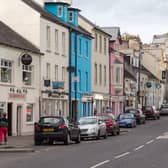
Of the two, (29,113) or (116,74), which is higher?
(116,74)

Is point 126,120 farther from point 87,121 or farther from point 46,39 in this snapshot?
point 87,121

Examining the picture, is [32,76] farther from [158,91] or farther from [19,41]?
[158,91]

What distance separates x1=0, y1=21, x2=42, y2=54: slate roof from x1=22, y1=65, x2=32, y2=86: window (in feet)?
4.16

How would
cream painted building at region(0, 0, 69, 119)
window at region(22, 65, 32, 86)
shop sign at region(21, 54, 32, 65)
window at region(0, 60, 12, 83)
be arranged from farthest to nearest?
1. cream painted building at region(0, 0, 69, 119)
2. window at region(22, 65, 32, 86)
3. shop sign at region(21, 54, 32, 65)
4. window at region(0, 60, 12, 83)

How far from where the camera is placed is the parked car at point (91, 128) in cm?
4079

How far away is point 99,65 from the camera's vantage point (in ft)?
233

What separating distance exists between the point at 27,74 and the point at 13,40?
279cm

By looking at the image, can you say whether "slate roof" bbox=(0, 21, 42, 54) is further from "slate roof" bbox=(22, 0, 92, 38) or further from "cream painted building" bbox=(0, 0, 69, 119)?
"slate roof" bbox=(22, 0, 92, 38)

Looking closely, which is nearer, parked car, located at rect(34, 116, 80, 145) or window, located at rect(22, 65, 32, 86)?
parked car, located at rect(34, 116, 80, 145)

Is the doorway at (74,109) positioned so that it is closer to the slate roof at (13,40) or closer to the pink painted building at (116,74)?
the slate roof at (13,40)

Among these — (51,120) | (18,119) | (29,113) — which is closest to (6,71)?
(18,119)

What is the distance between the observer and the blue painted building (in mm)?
57391

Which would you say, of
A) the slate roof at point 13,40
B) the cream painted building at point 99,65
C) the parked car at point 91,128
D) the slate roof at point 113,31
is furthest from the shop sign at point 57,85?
the slate roof at point 113,31

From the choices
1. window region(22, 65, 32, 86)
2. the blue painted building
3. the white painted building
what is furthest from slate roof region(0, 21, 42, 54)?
the blue painted building
